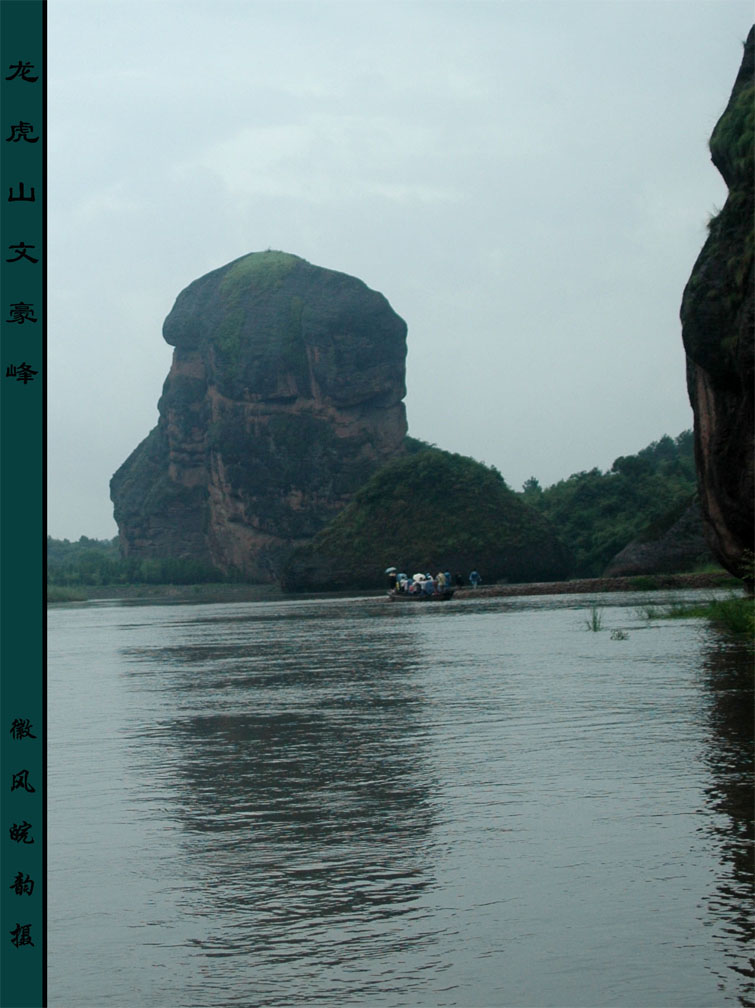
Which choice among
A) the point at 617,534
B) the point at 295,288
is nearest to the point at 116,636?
the point at 617,534

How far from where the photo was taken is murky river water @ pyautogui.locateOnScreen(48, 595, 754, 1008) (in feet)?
15.7

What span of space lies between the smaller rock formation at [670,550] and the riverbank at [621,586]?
5509 mm

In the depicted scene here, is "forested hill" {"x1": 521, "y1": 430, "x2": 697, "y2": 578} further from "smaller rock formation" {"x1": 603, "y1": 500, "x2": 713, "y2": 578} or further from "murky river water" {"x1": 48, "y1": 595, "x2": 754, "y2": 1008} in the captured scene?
"murky river water" {"x1": 48, "y1": 595, "x2": 754, "y2": 1008}

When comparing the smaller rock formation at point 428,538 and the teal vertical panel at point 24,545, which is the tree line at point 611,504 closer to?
the smaller rock formation at point 428,538

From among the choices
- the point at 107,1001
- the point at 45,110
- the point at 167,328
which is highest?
the point at 167,328

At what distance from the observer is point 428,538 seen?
97812 millimetres

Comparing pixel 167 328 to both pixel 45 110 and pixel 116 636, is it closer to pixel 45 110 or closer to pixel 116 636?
pixel 116 636

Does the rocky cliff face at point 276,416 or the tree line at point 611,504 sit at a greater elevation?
the rocky cliff face at point 276,416

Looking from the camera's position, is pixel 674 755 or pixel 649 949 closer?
pixel 649 949

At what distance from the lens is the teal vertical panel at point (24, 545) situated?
137 inches

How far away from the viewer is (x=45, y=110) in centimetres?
360

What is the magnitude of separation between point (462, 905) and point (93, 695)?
12407 mm

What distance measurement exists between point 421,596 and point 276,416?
277 feet

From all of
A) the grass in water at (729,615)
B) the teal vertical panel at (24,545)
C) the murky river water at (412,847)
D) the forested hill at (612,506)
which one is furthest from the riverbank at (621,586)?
the teal vertical panel at (24,545)
